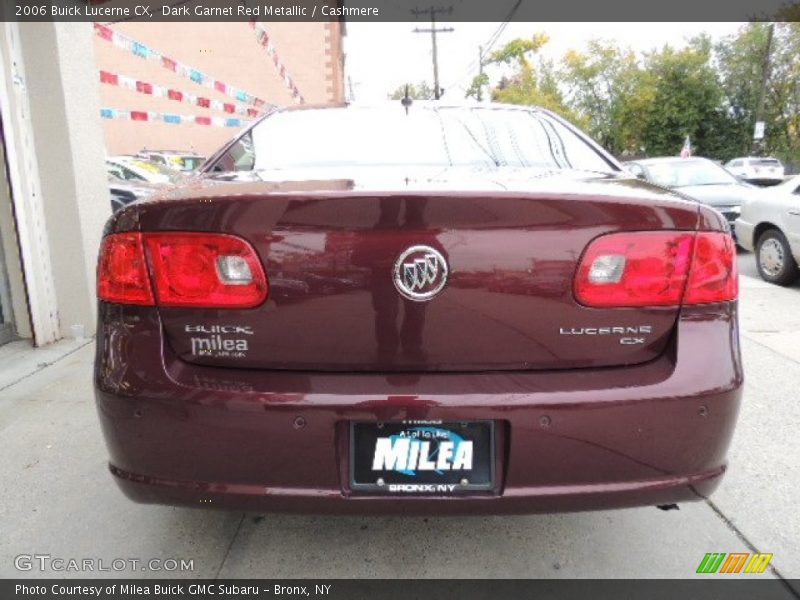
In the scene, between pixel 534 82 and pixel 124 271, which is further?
pixel 534 82

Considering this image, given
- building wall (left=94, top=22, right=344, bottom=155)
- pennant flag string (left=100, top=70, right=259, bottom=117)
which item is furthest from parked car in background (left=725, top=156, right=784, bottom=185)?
pennant flag string (left=100, top=70, right=259, bottom=117)

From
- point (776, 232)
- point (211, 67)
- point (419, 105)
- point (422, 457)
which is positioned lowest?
point (776, 232)

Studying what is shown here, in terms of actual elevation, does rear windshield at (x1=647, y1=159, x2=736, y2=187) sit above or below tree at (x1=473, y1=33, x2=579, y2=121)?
below

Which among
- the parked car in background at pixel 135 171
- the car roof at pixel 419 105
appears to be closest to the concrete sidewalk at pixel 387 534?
the car roof at pixel 419 105

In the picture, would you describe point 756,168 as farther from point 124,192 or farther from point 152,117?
point 152,117

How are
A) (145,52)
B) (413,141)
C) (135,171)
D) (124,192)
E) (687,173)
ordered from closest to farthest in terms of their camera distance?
(413,141) < (145,52) < (124,192) < (687,173) < (135,171)

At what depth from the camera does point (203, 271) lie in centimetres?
165

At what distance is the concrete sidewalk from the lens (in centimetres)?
209

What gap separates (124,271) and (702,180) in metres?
9.76

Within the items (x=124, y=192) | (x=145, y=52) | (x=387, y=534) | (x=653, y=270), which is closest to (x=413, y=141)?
(x=653, y=270)

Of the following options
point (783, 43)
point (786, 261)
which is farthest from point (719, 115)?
point (786, 261)

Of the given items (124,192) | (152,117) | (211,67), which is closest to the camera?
(152,117)

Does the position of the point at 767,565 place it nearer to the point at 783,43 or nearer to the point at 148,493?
the point at 148,493

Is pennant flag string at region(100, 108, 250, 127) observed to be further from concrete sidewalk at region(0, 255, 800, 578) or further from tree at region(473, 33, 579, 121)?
tree at region(473, 33, 579, 121)
